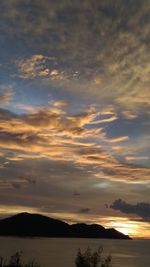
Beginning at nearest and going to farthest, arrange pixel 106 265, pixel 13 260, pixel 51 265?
pixel 106 265 → pixel 13 260 → pixel 51 265

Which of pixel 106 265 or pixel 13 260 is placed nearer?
pixel 106 265

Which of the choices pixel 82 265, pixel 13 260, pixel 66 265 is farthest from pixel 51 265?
pixel 82 265

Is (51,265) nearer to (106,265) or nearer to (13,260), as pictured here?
(13,260)

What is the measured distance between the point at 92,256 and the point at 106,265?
10.8 feet

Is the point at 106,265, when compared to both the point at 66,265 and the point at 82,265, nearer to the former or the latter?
the point at 82,265

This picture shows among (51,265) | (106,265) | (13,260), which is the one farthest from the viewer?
(51,265)

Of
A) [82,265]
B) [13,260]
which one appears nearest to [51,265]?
[13,260]

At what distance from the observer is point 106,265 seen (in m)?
62.8

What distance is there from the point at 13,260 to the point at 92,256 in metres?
19.3

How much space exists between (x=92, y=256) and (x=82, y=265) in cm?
232

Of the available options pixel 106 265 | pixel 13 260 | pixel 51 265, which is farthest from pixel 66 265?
pixel 106 265

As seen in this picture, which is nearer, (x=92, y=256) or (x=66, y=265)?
(x=92, y=256)

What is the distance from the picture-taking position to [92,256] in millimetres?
65000

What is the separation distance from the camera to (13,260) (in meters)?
75.5
